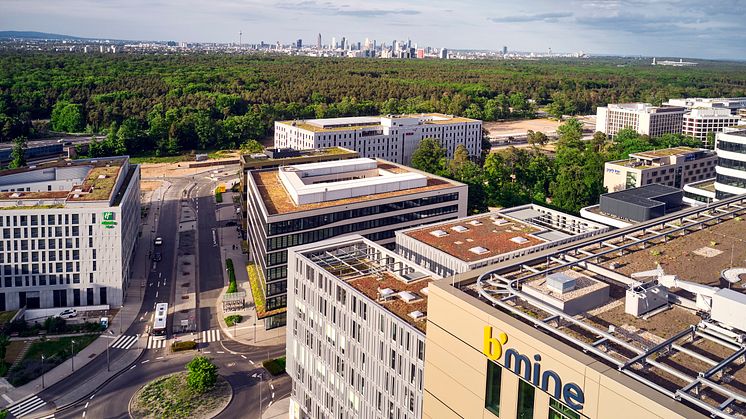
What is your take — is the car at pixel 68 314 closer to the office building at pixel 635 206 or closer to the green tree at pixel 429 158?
the office building at pixel 635 206

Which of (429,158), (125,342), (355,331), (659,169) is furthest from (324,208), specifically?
(429,158)

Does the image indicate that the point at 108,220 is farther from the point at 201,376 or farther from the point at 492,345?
the point at 492,345

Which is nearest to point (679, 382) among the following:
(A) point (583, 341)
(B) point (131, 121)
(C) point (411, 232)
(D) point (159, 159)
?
(A) point (583, 341)

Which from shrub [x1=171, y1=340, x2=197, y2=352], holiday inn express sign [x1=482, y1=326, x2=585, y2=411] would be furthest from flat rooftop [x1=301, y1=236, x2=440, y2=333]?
shrub [x1=171, y1=340, x2=197, y2=352]

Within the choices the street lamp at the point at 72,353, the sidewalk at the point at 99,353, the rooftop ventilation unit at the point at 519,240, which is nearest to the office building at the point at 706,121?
the rooftop ventilation unit at the point at 519,240

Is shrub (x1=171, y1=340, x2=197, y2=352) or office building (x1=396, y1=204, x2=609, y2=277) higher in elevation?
office building (x1=396, y1=204, x2=609, y2=277)

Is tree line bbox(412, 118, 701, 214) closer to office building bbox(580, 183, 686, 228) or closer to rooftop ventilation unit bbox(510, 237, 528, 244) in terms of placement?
office building bbox(580, 183, 686, 228)
